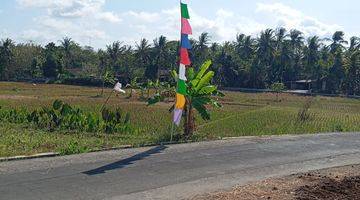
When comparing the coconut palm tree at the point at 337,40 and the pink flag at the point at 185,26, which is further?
the coconut palm tree at the point at 337,40

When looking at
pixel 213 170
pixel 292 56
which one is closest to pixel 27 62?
pixel 292 56

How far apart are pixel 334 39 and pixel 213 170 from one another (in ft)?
262

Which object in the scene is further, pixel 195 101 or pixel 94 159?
pixel 195 101

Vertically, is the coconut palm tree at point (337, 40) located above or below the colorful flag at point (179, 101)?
above

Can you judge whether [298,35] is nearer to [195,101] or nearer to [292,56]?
[292,56]

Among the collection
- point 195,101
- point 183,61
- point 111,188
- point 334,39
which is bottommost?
point 111,188

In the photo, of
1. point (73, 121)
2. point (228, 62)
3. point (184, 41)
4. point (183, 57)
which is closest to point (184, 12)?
point (184, 41)

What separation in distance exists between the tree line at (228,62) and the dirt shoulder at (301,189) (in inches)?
2289

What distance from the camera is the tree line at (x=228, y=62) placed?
222ft

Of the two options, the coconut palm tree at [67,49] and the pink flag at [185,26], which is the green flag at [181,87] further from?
the coconut palm tree at [67,49]

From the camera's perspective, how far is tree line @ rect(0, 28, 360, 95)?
222 ft

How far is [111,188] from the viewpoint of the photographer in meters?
7.61

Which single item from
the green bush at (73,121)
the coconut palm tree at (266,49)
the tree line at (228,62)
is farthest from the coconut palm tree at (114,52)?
the green bush at (73,121)

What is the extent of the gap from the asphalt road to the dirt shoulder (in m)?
0.46
